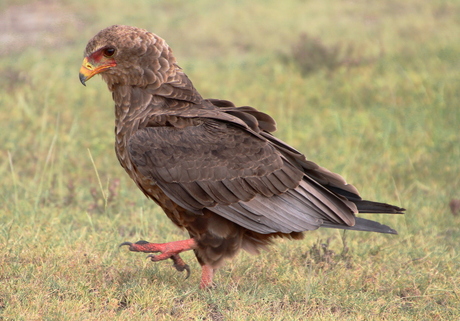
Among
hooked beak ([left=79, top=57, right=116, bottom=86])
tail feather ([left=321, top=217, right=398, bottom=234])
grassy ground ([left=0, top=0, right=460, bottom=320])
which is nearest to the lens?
grassy ground ([left=0, top=0, right=460, bottom=320])

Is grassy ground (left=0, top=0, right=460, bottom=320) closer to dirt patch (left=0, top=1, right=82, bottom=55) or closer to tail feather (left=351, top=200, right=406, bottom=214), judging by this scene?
dirt patch (left=0, top=1, right=82, bottom=55)

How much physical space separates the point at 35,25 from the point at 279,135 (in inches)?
255

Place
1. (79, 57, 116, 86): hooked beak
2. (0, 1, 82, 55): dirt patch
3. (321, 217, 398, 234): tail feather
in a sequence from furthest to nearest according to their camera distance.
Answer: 1. (0, 1, 82, 55): dirt patch
2. (79, 57, 116, 86): hooked beak
3. (321, 217, 398, 234): tail feather

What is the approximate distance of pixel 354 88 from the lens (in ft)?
29.0

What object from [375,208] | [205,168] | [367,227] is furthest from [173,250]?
[375,208]

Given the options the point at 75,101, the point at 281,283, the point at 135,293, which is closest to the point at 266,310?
the point at 281,283

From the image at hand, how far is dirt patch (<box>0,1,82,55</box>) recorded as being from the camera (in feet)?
36.3

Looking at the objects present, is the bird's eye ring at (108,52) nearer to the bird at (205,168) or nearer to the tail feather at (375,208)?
the bird at (205,168)

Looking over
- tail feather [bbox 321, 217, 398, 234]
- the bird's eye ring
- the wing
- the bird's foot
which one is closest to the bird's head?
the bird's eye ring

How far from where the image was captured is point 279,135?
7930 mm

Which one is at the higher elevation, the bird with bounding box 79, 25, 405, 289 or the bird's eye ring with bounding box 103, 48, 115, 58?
the bird's eye ring with bounding box 103, 48, 115, 58

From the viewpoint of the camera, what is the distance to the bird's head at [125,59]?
4.39 m

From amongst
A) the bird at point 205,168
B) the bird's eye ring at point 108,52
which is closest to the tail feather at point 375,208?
the bird at point 205,168

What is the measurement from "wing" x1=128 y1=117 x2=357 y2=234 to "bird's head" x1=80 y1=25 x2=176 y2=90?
0.47m
